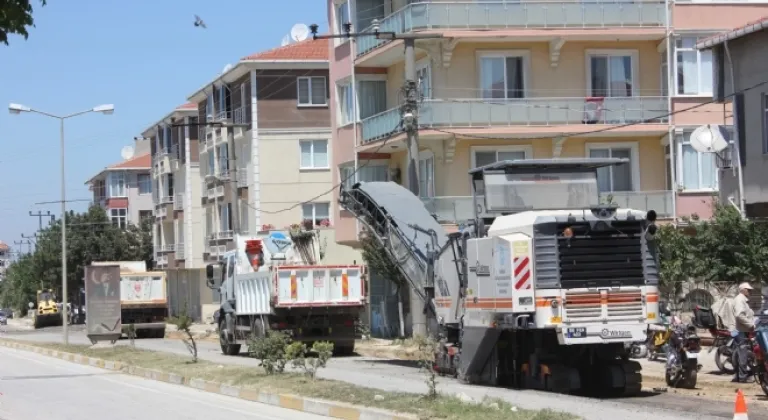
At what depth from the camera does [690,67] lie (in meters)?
38.0

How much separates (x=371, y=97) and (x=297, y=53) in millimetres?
14861

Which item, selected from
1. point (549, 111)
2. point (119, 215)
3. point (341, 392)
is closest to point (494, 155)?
point (549, 111)

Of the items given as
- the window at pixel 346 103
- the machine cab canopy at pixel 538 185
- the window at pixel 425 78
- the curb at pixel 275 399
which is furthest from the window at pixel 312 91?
the machine cab canopy at pixel 538 185

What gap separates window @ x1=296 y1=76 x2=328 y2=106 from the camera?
5667 cm

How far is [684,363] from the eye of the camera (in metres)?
19.2

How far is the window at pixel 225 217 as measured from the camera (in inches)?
2497

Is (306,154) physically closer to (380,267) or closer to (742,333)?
(380,267)

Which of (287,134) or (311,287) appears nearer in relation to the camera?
(311,287)

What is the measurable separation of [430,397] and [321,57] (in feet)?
138

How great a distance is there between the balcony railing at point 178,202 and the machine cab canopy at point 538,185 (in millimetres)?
55606

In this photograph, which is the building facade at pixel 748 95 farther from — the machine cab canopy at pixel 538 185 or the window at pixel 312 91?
the window at pixel 312 91

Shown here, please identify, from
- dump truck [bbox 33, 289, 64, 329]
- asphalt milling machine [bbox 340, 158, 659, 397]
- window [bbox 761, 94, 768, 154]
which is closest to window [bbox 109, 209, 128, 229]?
dump truck [bbox 33, 289, 64, 329]

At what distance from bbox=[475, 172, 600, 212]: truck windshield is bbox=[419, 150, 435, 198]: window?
1784cm

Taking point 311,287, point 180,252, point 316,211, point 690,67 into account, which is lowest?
point 311,287
